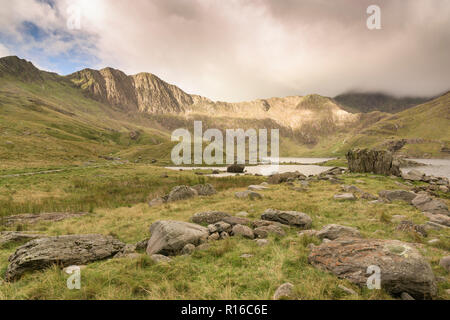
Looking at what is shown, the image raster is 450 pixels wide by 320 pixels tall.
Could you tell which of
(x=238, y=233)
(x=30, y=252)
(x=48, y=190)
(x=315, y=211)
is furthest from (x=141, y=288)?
(x=48, y=190)

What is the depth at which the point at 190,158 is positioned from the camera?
157875 mm

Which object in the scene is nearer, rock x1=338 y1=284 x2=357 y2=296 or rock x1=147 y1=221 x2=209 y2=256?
rock x1=338 y1=284 x2=357 y2=296

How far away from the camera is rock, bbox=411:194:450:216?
1681 centimetres

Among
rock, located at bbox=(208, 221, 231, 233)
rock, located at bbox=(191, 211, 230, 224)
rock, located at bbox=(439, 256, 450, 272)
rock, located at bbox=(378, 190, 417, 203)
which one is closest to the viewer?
rock, located at bbox=(439, 256, 450, 272)

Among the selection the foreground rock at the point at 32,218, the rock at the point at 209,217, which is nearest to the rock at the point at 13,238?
the foreground rock at the point at 32,218

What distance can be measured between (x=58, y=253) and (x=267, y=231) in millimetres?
10149

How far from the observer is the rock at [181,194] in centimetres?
2610

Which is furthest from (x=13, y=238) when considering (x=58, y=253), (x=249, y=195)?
(x=249, y=195)

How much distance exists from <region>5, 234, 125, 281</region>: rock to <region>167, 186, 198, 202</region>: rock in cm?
1515

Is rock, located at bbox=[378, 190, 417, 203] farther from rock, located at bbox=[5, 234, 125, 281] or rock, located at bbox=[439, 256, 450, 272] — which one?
rock, located at bbox=[5, 234, 125, 281]

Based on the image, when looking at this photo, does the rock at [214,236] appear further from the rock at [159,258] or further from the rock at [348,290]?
the rock at [348,290]

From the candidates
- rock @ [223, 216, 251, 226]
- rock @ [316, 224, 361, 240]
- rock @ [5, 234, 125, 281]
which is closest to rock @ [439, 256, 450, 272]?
rock @ [316, 224, 361, 240]
